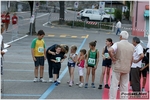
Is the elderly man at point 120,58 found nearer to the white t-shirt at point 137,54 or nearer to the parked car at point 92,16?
the white t-shirt at point 137,54

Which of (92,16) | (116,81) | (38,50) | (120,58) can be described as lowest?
(116,81)

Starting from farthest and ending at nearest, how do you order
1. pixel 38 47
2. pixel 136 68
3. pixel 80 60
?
pixel 38 47
pixel 80 60
pixel 136 68

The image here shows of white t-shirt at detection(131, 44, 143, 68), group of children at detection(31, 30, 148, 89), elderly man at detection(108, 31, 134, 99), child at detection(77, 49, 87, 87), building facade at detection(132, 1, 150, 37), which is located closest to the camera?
elderly man at detection(108, 31, 134, 99)

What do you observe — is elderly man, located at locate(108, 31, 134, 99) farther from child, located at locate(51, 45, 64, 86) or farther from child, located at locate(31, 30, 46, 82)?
child, located at locate(31, 30, 46, 82)

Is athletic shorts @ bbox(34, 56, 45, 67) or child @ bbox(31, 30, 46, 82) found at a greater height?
child @ bbox(31, 30, 46, 82)

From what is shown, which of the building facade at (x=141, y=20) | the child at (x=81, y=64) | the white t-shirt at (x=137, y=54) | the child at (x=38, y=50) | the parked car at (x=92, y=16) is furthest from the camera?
the parked car at (x=92, y=16)

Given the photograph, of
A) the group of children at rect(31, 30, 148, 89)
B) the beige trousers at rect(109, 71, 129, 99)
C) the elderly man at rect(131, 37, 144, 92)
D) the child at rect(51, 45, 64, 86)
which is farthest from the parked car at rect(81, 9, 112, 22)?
the beige trousers at rect(109, 71, 129, 99)

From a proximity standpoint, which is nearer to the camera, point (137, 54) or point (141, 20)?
point (137, 54)

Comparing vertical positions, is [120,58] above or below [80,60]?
above

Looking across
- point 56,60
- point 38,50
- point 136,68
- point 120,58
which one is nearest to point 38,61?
point 38,50

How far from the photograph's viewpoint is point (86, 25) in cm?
3984

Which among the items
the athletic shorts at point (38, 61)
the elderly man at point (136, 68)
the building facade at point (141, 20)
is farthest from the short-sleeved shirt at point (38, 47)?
the building facade at point (141, 20)

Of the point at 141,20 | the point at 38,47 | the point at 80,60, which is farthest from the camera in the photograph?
the point at 141,20

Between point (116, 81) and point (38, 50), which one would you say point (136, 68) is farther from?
point (38, 50)
